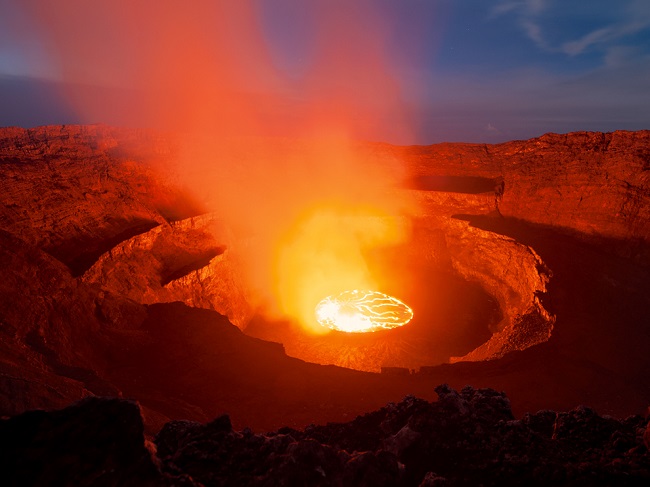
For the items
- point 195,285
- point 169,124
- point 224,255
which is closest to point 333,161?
point 224,255

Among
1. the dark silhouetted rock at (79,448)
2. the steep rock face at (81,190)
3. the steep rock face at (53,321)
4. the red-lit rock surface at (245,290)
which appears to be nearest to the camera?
the dark silhouetted rock at (79,448)

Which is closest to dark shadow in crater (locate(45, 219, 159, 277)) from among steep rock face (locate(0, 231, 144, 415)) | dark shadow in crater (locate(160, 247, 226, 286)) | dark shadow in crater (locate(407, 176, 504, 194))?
steep rock face (locate(0, 231, 144, 415))

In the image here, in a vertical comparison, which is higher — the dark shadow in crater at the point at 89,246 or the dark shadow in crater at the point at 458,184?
the dark shadow in crater at the point at 458,184

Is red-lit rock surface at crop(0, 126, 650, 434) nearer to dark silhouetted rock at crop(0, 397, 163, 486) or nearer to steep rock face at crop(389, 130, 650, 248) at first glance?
steep rock face at crop(389, 130, 650, 248)

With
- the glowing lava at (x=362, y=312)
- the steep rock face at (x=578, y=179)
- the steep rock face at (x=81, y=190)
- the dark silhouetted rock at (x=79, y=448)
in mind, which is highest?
the steep rock face at (x=578, y=179)

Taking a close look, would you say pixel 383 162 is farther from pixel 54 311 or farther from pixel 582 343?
pixel 54 311

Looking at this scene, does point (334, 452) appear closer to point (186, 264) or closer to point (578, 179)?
point (186, 264)

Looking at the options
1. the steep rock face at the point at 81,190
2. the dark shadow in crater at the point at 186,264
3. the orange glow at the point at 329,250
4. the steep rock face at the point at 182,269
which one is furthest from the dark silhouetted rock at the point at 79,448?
the orange glow at the point at 329,250

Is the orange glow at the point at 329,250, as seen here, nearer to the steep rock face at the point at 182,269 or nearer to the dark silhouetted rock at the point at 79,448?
the steep rock face at the point at 182,269
